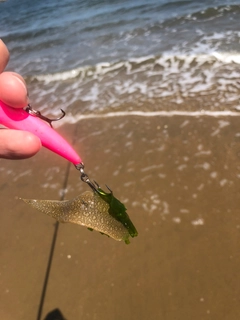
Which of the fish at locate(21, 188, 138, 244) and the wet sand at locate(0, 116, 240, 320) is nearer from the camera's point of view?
the fish at locate(21, 188, 138, 244)

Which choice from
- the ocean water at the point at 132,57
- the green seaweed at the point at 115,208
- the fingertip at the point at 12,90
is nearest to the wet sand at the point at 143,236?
the ocean water at the point at 132,57

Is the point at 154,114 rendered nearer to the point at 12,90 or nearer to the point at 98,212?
the point at 98,212

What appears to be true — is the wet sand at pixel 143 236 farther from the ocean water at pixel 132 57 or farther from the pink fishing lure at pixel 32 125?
the pink fishing lure at pixel 32 125

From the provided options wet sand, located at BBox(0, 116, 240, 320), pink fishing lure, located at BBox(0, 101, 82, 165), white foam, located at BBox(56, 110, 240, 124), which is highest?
pink fishing lure, located at BBox(0, 101, 82, 165)

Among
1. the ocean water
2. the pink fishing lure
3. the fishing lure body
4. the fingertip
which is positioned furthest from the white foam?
the fingertip

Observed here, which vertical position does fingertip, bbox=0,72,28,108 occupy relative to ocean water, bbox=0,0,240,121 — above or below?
above

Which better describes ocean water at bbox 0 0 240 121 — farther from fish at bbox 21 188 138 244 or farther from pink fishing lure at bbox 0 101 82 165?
pink fishing lure at bbox 0 101 82 165
